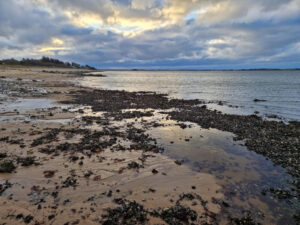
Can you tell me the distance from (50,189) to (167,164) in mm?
4713

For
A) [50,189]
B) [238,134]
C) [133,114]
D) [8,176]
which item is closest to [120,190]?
[50,189]

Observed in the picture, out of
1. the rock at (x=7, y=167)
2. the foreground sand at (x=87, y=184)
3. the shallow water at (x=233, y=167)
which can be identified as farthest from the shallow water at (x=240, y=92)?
the rock at (x=7, y=167)

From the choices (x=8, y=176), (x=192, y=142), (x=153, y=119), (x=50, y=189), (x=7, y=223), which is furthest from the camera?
(x=153, y=119)

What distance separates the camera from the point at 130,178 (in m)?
6.73

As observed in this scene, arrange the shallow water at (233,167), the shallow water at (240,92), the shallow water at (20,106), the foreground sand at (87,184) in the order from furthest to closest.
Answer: the shallow water at (240,92), the shallow water at (20,106), the shallow water at (233,167), the foreground sand at (87,184)

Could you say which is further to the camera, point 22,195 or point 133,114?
point 133,114

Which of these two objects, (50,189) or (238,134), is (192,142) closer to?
(238,134)

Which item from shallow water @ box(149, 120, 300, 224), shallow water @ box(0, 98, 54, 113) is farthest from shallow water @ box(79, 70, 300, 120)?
shallow water @ box(0, 98, 54, 113)

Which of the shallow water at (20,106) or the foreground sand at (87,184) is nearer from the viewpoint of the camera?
the foreground sand at (87,184)

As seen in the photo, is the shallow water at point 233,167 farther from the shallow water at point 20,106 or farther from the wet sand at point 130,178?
the shallow water at point 20,106

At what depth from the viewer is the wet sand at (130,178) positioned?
4953 millimetres

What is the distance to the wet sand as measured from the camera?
4.95 meters

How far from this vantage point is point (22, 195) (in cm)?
542

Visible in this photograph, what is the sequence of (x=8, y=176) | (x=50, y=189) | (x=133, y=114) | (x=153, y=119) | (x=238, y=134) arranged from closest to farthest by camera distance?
(x=50, y=189)
(x=8, y=176)
(x=238, y=134)
(x=153, y=119)
(x=133, y=114)
